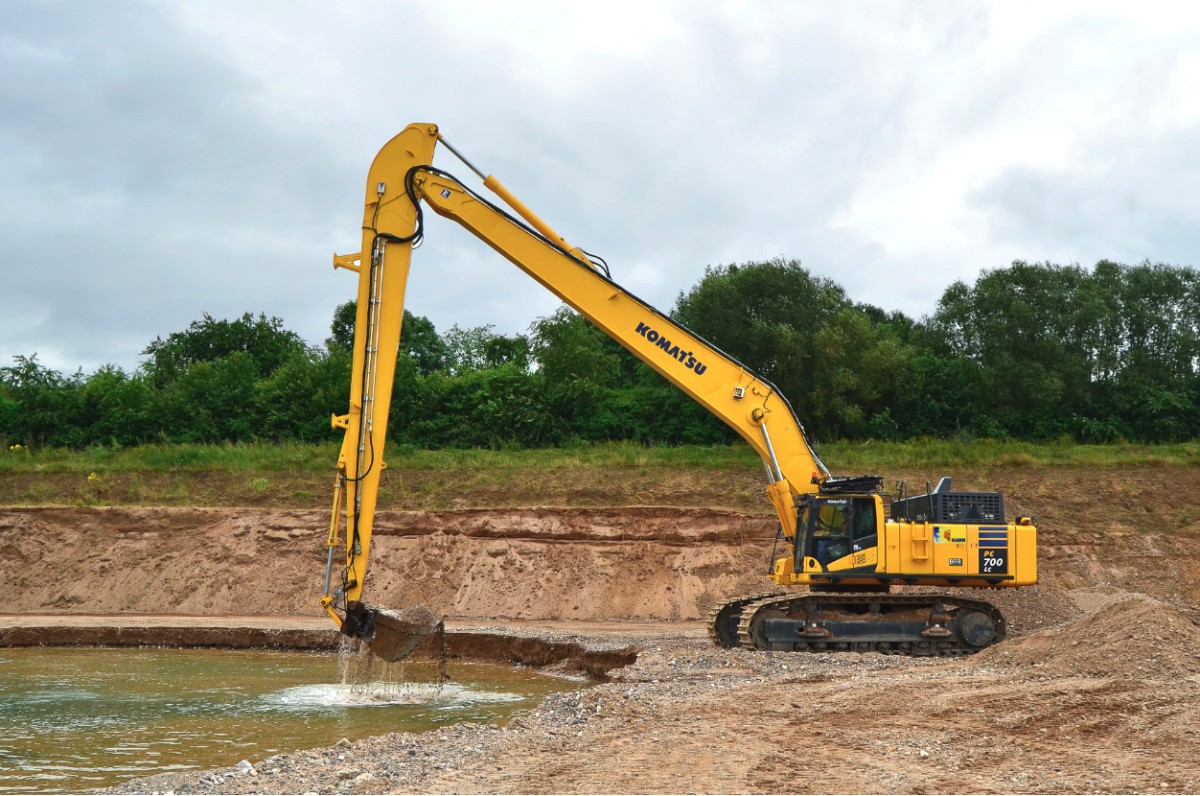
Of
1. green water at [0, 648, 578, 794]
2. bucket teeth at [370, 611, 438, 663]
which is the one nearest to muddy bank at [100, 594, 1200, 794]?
green water at [0, 648, 578, 794]

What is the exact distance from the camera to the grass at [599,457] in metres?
28.4

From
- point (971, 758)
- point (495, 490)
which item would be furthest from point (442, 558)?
point (971, 758)

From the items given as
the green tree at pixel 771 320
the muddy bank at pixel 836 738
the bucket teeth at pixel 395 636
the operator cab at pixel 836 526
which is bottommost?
the muddy bank at pixel 836 738

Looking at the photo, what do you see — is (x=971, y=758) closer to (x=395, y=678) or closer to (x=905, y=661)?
(x=905, y=661)

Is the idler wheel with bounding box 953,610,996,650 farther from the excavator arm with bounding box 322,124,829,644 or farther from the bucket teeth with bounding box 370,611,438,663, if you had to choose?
the bucket teeth with bounding box 370,611,438,663

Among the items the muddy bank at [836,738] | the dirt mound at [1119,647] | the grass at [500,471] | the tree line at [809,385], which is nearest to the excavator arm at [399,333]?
the muddy bank at [836,738]

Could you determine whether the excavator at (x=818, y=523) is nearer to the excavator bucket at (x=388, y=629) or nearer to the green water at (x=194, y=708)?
the green water at (x=194, y=708)

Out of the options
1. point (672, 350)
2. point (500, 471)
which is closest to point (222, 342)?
point (500, 471)

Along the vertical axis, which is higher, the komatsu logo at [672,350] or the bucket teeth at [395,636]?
the komatsu logo at [672,350]

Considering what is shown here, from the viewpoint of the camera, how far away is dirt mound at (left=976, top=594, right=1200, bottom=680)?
37.9 ft

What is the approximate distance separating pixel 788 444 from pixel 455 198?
222 inches

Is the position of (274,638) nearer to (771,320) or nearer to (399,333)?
(399,333)

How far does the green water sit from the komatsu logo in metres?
4.68

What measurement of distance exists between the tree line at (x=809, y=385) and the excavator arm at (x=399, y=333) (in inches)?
691
